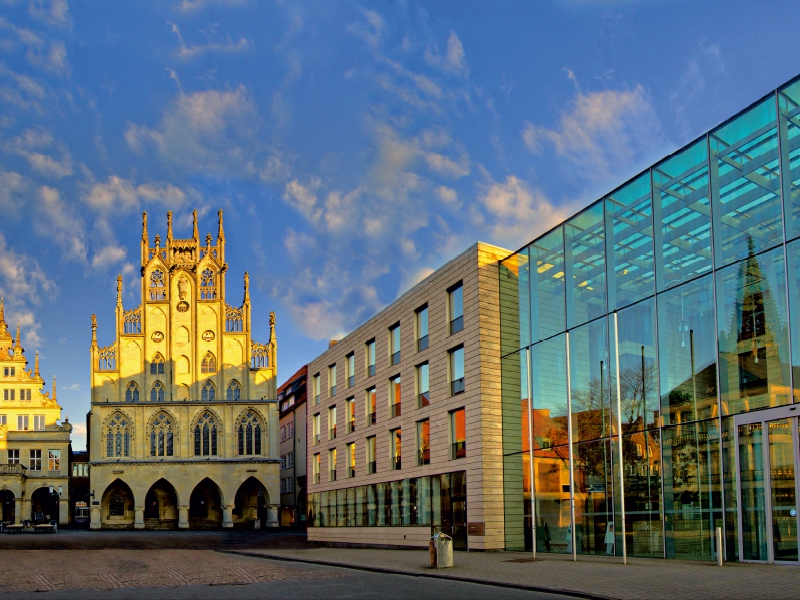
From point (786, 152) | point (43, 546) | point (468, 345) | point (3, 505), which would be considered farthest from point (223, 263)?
point (786, 152)

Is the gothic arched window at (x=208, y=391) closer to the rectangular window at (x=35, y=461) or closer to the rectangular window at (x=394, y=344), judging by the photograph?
the rectangular window at (x=35, y=461)

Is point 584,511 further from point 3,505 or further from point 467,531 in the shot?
point 3,505

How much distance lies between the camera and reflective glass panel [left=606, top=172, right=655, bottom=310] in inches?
1014

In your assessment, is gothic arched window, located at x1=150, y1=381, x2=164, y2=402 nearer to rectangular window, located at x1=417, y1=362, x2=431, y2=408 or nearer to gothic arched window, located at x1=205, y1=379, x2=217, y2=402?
gothic arched window, located at x1=205, y1=379, x2=217, y2=402

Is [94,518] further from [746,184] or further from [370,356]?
[746,184]

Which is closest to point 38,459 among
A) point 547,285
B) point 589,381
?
point 547,285

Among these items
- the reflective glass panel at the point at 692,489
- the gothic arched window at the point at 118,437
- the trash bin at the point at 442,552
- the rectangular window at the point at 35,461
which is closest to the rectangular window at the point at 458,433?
the trash bin at the point at 442,552

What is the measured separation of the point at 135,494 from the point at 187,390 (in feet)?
Result: 31.9

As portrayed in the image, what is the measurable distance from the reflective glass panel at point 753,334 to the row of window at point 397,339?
41.6 feet

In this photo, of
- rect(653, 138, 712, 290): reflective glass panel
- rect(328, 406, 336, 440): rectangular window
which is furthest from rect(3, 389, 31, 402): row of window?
rect(653, 138, 712, 290): reflective glass panel

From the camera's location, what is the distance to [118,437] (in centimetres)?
7844

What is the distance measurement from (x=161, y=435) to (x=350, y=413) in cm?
3819

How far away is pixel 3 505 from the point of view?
81.6 meters

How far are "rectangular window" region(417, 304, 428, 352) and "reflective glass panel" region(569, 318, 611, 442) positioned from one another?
969 cm
